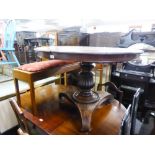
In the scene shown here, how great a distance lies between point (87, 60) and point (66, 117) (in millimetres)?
728

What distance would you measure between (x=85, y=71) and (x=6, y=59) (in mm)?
1529

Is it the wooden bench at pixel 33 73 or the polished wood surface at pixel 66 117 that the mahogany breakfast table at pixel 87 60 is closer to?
the polished wood surface at pixel 66 117

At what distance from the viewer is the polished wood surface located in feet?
4.04

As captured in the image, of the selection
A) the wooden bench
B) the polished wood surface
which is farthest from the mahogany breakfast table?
the wooden bench

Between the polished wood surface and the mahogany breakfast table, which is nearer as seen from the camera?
the mahogany breakfast table

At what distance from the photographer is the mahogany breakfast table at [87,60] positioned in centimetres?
93

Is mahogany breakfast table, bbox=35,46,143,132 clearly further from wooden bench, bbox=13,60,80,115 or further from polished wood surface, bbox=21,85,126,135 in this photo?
wooden bench, bbox=13,60,80,115

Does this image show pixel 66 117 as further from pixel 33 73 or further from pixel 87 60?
pixel 87 60

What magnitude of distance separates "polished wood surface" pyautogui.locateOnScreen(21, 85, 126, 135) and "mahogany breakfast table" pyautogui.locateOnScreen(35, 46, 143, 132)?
8 centimetres

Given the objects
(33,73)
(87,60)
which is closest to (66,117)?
(33,73)

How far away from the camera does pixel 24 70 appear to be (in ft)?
4.34

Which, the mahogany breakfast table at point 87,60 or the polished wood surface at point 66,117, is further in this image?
the polished wood surface at point 66,117

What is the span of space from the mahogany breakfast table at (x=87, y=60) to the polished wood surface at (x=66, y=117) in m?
0.08

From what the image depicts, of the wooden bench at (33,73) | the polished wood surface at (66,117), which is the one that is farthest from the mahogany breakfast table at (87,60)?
the wooden bench at (33,73)
